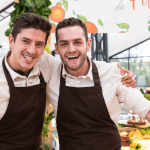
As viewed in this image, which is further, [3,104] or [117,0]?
[117,0]

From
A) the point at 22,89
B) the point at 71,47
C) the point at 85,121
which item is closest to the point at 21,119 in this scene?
the point at 22,89

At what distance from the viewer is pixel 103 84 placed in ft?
4.88

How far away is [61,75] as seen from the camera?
5.02 ft

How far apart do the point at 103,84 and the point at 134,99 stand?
0.25 m

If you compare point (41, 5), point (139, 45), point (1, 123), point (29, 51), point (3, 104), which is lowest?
point (1, 123)

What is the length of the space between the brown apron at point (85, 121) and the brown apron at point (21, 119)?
0.18 meters

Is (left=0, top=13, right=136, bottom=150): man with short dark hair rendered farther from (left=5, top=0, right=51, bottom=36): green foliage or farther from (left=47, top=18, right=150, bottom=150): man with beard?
(left=5, top=0, right=51, bottom=36): green foliage

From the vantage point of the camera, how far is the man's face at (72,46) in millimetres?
1423

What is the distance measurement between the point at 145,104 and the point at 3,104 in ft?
3.21

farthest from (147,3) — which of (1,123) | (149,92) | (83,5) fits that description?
(1,123)

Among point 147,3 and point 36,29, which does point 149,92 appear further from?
point 36,29

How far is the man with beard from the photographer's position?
1374 millimetres

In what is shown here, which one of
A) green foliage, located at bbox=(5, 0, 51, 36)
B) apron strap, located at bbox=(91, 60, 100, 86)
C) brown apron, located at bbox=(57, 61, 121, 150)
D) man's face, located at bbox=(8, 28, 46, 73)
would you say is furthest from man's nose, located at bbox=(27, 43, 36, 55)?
green foliage, located at bbox=(5, 0, 51, 36)

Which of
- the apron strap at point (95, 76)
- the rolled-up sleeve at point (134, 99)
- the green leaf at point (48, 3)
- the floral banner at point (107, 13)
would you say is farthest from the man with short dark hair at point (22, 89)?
the floral banner at point (107, 13)
